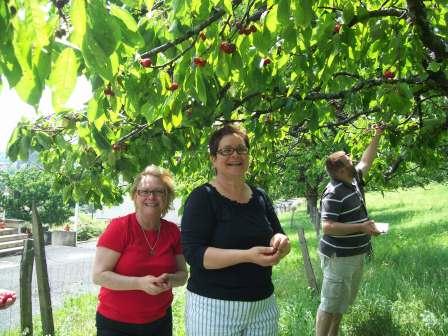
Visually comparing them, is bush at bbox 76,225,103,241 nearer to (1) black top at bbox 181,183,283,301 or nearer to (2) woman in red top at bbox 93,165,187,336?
(2) woman in red top at bbox 93,165,187,336

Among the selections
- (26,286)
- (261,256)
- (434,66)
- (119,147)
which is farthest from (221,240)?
(26,286)

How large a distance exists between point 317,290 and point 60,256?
58.3ft

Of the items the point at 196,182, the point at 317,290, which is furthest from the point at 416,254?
the point at 196,182

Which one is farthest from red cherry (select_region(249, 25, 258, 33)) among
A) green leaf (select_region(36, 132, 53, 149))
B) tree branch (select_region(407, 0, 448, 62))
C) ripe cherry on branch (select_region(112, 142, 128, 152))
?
ripe cherry on branch (select_region(112, 142, 128, 152))

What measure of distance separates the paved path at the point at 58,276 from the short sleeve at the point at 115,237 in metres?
5.22

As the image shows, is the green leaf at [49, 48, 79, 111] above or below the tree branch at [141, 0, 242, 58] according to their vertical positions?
below

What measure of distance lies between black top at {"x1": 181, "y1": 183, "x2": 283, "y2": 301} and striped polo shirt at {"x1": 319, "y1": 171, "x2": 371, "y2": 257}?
172 centimetres

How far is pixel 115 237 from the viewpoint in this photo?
2652mm

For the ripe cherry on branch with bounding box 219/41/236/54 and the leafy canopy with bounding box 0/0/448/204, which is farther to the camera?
the ripe cherry on branch with bounding box 219/41/236/54

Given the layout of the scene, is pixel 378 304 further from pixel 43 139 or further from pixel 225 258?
pixel 43 139

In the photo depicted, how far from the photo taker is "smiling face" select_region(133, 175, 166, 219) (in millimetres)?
2732

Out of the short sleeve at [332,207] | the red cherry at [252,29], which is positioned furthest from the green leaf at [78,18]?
the short sleeve at [332,207]

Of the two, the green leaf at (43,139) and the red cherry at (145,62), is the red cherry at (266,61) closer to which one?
the red cherry at (145,62)

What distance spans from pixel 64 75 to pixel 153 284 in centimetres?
147
